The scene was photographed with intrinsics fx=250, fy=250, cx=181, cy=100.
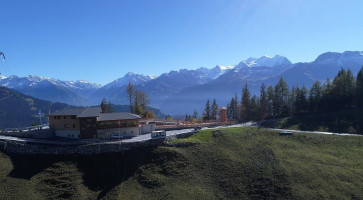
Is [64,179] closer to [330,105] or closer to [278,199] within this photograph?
[278,199]

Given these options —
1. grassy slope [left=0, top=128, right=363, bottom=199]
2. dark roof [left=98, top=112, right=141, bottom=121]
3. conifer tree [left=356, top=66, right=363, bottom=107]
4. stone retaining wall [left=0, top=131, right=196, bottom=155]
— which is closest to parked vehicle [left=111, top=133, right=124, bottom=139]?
dark roof [left=98, top=112, right=141, bottom=121]

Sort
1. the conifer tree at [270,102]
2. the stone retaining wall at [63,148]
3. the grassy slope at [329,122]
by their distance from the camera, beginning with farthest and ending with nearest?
1. the conifer tree at [270,102]
2. the grassy slope at [329,122]
3. the stone retaining wall at [63,148]

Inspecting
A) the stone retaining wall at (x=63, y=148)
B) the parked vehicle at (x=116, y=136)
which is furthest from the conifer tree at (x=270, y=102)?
the stone retaining wall at (x=63, y=148)

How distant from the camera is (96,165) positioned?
127ft

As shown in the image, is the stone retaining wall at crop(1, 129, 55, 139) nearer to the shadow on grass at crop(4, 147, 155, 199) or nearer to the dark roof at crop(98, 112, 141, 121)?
the shadow on grass at crop(4, 147, 155, 199)

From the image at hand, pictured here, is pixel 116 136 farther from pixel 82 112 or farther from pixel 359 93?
pixel 359 93

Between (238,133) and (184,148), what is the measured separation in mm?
13714

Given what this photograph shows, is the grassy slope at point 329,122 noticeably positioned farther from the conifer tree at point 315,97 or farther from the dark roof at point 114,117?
the dark roof at point 114,117

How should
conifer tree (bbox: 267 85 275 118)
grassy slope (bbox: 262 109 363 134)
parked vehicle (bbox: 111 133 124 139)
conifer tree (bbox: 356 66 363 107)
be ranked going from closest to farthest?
1. parked vehicle (bbox: 111 133 124 139)
2. grassy slope (bbox: 262 109 363 134)
3. conifer tree (bbox: 356 66 363 107)
4. conifer tree (bbox: 267 85 275 118)

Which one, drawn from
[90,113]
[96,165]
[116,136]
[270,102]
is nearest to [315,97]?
[270,102]

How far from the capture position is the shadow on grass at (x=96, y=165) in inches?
1388

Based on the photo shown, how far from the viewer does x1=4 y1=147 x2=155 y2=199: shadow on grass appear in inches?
1388

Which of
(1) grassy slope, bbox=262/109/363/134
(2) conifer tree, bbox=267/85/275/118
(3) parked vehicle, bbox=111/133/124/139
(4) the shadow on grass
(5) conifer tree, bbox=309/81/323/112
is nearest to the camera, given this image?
(4) the shadow on grass

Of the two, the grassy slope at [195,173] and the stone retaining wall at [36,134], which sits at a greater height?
the stone retaining wall at [36,134]
